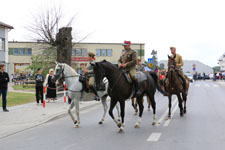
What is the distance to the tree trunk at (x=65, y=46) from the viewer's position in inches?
995

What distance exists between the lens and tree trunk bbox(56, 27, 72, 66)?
25266 mm

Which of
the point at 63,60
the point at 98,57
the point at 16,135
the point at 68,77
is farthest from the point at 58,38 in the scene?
the point at 98,57

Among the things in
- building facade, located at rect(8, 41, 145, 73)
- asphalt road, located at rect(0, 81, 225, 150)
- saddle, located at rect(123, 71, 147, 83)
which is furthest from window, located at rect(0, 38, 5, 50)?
saddle, located at rect(123, 71, 147, 83)

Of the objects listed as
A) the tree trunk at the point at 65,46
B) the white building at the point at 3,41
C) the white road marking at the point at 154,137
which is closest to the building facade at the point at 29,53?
the white building at the point at 3,41

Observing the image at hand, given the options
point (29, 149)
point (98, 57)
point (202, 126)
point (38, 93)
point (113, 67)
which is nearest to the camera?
point (29, 149)

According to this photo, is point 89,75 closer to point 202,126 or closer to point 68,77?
point 68,77

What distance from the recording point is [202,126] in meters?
9.76

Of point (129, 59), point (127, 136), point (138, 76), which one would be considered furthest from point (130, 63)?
point (127, 136)

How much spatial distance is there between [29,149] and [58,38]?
19723 millimetres

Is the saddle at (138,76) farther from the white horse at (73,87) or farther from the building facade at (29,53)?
the building facade at (29,53)

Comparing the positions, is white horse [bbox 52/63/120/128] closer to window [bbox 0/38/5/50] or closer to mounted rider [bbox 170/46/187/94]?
mounted rider [bbox 170/46/187/94]

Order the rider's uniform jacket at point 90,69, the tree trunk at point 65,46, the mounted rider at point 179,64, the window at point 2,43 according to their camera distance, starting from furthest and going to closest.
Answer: the window at point 2,43 < the tree trunk at point 65,46 < the mounted rider at point 179,64 < the rider's uniform jacket at point 90,69

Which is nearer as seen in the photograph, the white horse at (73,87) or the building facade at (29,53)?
the white horse at (73,87)

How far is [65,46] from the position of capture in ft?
84.1
